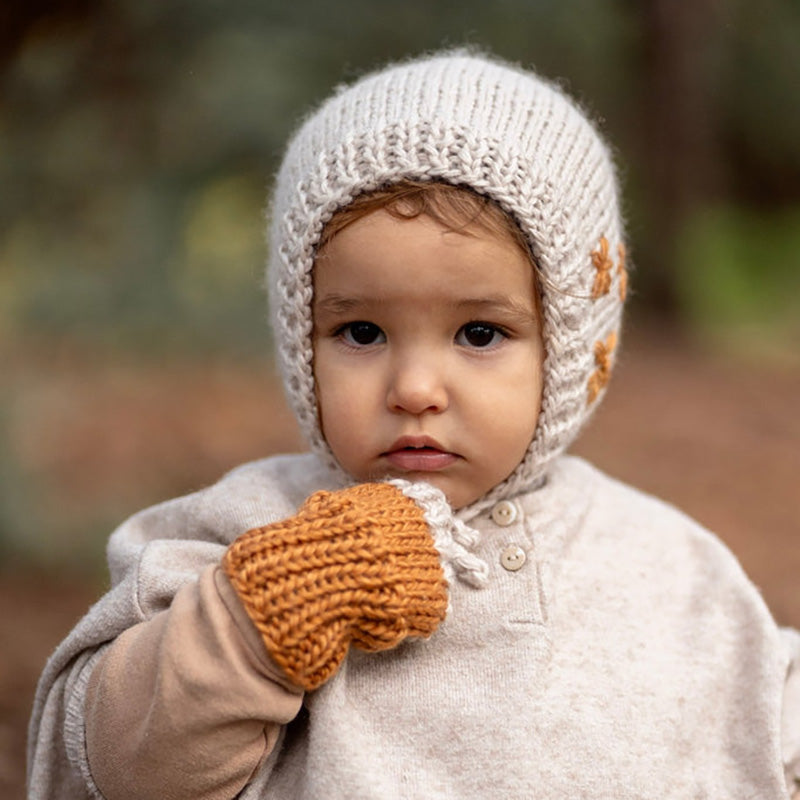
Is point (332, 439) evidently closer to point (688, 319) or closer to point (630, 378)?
point (630, 378)

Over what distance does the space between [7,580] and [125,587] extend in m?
2.25

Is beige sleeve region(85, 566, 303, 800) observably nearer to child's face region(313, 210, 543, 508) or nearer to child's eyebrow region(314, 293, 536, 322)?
child's face region(313, 210, 543, 508)

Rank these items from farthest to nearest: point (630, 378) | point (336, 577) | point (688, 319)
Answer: point (688, 319) → point (630, 378) → point (336, 577)

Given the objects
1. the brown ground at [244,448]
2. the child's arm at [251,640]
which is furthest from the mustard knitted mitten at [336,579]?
the brown ground at [244,448]

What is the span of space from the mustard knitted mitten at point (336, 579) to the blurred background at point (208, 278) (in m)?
1.35

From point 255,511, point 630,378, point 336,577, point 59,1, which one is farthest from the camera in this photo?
point 630,378

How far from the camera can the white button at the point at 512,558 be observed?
206 centimetres

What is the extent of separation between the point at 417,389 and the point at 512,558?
0.41m

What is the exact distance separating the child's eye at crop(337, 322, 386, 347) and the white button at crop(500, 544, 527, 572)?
469 millimetres

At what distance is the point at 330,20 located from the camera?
561 centimetres

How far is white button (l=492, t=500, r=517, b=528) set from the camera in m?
2.13

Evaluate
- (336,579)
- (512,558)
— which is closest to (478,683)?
(512,558)

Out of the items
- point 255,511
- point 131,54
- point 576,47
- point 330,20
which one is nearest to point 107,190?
point 131,54

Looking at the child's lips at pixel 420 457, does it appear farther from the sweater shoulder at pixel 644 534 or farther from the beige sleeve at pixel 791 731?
the beige sleeve at pixel 791 731
